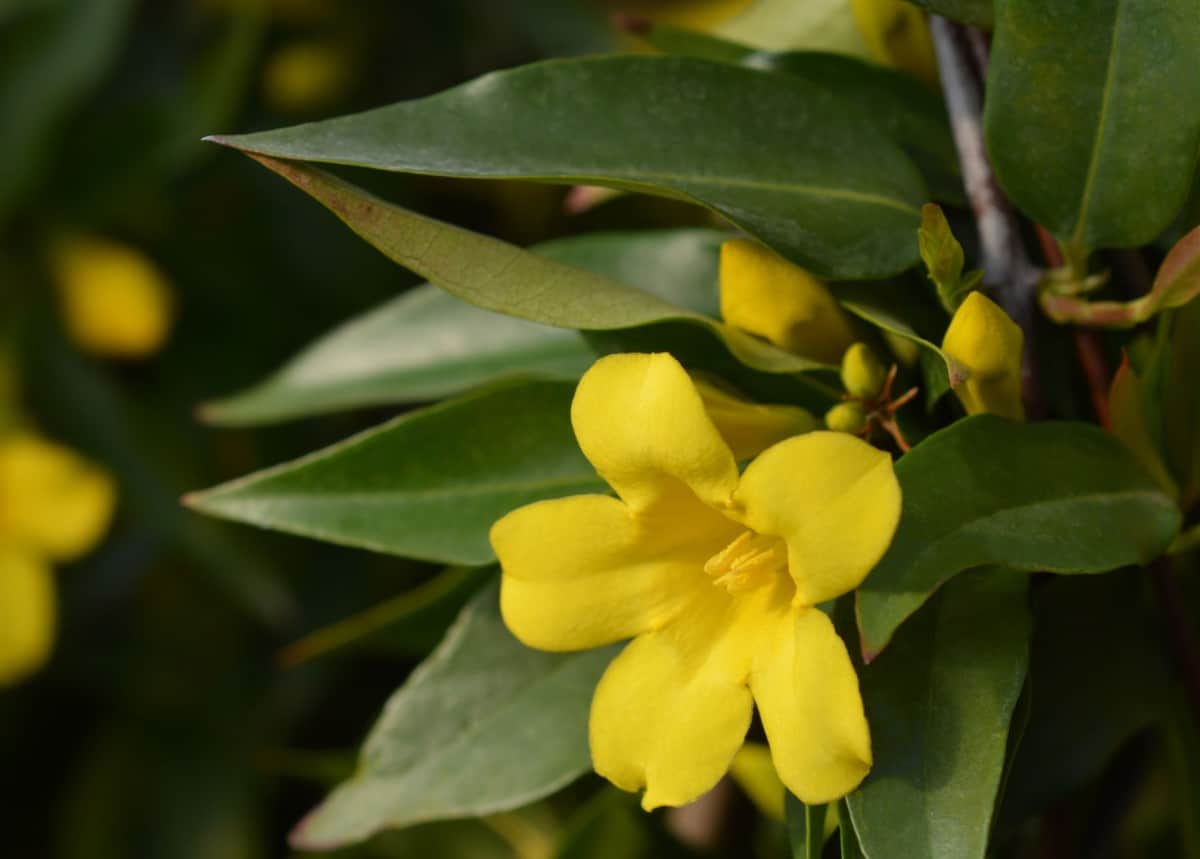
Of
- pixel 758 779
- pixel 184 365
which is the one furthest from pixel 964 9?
pixel 184 365

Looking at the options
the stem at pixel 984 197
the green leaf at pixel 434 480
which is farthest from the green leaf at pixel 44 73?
the stem at pixel 984 197

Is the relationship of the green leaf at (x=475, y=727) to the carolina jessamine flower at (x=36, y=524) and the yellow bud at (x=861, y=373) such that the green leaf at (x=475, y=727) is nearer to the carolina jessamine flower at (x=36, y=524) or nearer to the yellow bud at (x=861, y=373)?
the yellow bud at (x=861, y=373)

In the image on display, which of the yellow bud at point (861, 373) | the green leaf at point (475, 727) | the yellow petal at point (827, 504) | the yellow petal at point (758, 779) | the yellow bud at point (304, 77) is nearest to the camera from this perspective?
the yellow petal at point (827, 504)

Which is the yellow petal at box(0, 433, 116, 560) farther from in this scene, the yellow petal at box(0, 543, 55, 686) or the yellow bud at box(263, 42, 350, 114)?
the yellow bud at box(263, 42, 350, 114)

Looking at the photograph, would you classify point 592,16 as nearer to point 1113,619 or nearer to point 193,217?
point 193,217

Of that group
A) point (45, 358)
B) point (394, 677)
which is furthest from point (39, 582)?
Answer: point (394, 677)

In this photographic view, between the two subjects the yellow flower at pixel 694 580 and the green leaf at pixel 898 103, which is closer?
the yellow flower at pixel 694 580

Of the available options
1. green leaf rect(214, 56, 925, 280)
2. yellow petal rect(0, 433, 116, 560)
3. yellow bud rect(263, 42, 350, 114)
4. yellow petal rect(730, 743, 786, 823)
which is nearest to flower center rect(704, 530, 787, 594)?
green leaf rect(214, 56, 925, 280)
